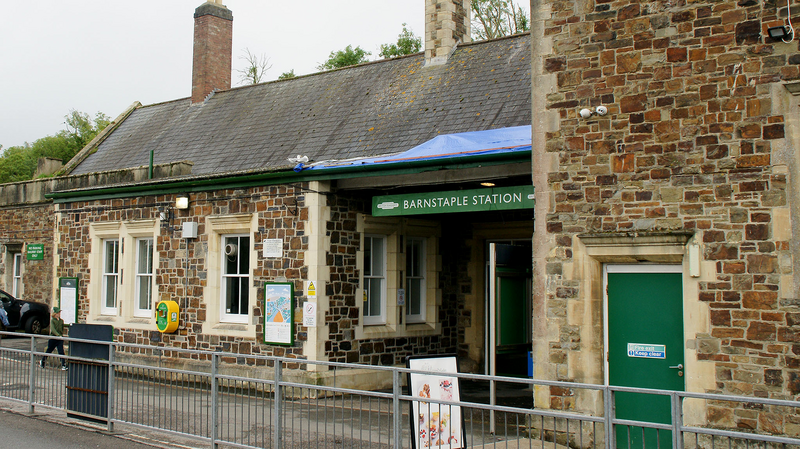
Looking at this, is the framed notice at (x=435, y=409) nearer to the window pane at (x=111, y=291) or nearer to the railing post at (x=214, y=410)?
the railing post at (x=214, y=410)

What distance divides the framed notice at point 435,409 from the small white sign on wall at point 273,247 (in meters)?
5.21

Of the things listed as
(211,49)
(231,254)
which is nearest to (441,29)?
(231,254)

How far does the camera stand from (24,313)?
65.2 feet

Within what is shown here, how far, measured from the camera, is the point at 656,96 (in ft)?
Result: 25.9

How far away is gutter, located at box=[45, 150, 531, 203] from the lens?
32.4ft

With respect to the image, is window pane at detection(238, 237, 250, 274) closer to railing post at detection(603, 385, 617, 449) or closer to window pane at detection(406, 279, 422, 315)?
window pane at detection(406, 279, 422, 315)

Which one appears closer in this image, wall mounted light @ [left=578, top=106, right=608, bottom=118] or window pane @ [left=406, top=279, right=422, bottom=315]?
wall mounted light @ [left=578, top=106, right=608, bottom=118]

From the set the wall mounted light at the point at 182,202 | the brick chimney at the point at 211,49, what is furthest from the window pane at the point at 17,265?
the wall mounted light at the point at 182,202

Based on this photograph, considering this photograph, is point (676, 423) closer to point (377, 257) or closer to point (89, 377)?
point (89, 377)

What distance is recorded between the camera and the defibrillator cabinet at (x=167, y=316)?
13817 mm

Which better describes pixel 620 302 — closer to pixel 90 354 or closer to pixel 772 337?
pixel 772 337

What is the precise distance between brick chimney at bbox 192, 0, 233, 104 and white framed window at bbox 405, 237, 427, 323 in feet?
29.4

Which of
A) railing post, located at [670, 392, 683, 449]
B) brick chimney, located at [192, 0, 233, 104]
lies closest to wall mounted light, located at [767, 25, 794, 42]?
railing post, located at [670, 392, 683, 449]

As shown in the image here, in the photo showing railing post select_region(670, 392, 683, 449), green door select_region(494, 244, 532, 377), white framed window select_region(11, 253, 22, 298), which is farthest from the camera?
white framed window select_region(11, 253, 22, 298)
